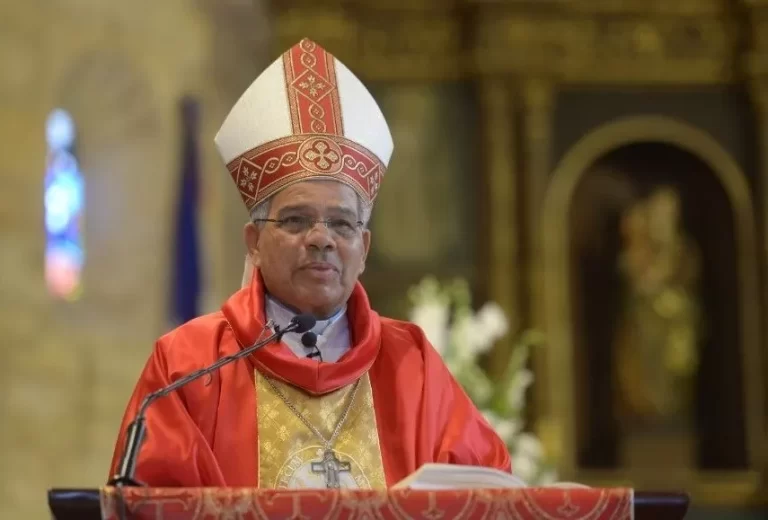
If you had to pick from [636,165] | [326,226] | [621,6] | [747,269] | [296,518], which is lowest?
[296,518]

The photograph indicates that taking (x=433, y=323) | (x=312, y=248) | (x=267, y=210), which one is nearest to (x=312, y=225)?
(x=312, y=248)

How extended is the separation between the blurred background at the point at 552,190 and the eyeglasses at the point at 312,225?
5.78 m

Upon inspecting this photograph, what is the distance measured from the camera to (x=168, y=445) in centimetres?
228

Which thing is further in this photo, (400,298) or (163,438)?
(400,298)

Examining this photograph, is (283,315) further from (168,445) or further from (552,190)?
(552,190)

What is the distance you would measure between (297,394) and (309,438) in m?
0.09

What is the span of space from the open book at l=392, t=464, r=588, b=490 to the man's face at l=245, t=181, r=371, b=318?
70cm

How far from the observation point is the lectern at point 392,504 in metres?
1.82

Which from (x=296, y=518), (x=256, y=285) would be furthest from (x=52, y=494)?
(x=256, y=285)

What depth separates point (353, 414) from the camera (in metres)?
2.63

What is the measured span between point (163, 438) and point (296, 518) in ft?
1.77

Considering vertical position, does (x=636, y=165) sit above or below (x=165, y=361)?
above

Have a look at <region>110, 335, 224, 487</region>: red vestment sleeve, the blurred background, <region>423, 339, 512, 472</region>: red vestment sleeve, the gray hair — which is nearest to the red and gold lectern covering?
<region>110, 335, 224, 487</region>: red vestment sleeve

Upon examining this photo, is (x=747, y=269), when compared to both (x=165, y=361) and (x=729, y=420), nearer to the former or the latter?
(x=729, y=420)
